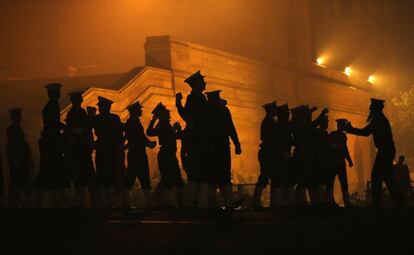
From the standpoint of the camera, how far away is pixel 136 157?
14219mm

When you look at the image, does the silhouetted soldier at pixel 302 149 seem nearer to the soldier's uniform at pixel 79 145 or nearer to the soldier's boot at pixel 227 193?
the soldier's boot at pixel 227 193

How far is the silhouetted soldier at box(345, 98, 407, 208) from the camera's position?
1321 cm

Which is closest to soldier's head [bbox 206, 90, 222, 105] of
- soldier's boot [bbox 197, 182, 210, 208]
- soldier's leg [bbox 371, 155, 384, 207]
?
soldier's boot [bbox 197, 182, 210, 208]

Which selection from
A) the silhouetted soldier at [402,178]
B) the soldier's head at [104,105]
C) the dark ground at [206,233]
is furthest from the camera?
the silhouetted soldier at [402,178]

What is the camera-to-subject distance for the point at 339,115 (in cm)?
4050

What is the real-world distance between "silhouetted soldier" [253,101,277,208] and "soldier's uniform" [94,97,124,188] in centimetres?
244

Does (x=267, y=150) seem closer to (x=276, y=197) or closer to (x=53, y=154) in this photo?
(x=276, y=197)

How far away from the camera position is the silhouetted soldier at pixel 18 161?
14.5m

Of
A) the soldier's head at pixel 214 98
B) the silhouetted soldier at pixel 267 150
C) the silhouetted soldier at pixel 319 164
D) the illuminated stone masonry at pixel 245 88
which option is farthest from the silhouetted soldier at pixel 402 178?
the soldier's head at pixel 214 98

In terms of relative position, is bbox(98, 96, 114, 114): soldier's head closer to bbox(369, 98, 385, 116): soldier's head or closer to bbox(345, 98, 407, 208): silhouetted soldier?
bbox(345, 98, 407, 208): silhouetted soldier

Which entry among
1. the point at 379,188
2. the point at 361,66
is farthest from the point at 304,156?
the point at 361,66

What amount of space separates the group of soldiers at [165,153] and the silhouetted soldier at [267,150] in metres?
0.02

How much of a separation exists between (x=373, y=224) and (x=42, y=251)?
3.87 m

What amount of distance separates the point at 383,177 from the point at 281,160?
1900 mm
